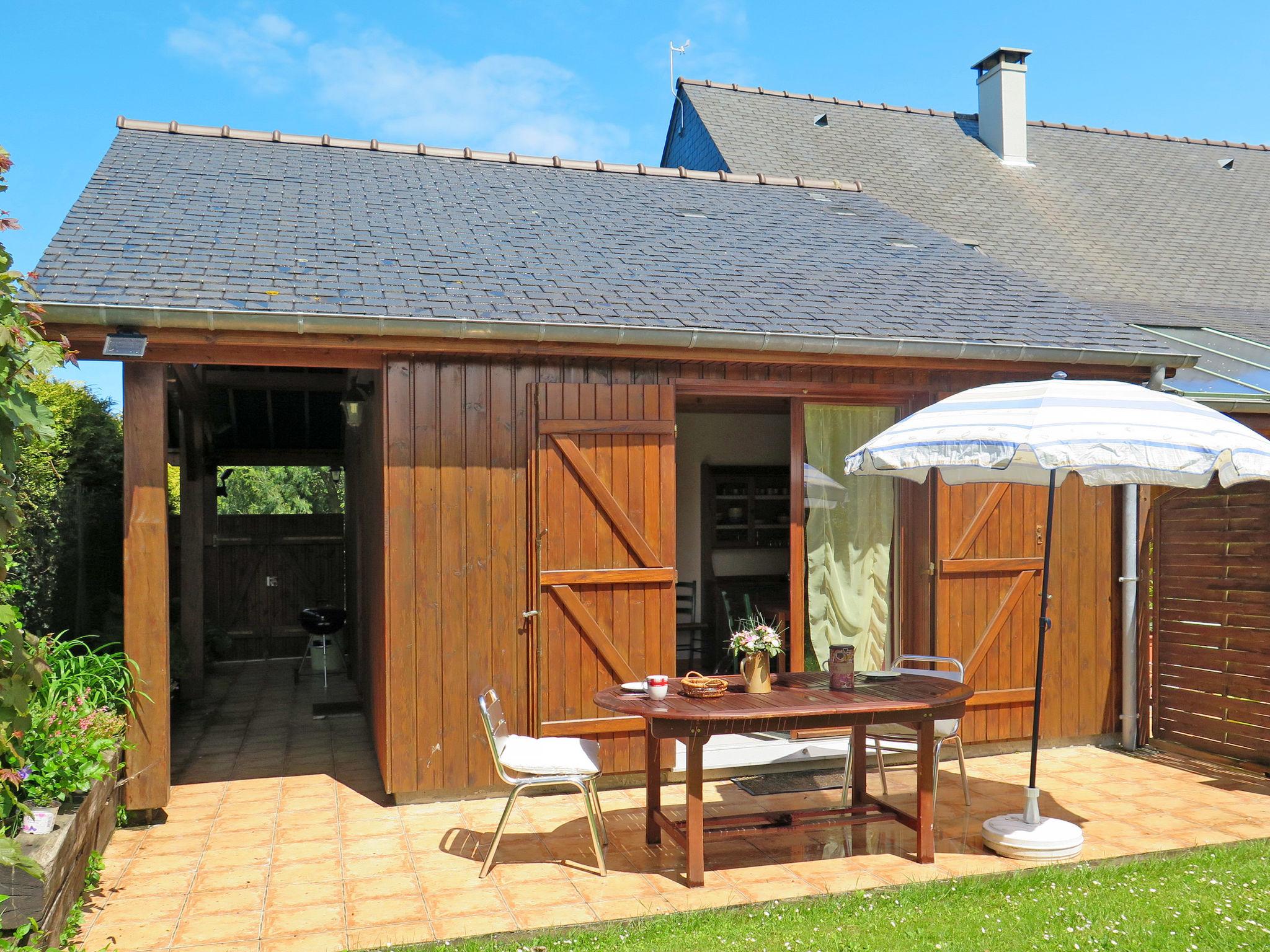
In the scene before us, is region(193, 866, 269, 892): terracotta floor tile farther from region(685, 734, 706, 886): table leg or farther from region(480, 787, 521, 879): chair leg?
region(685, 734, 706, 886): table leg

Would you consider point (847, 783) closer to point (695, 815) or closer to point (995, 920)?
point (695, 815)

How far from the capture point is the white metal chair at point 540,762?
13.1 ft

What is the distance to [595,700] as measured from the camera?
4.14 m

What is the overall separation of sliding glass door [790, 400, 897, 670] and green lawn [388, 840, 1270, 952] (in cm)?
222

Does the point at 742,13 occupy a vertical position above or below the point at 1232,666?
above

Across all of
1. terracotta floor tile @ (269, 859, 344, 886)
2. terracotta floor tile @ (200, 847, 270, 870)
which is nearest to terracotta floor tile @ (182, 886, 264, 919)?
terracotta floor tile @ (269, 859, 344, 886)

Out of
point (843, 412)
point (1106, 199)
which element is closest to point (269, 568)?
point (843, 412)

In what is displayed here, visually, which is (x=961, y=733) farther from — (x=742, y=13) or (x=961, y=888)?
(x=742, y=13)

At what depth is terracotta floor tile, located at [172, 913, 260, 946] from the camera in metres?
3.45

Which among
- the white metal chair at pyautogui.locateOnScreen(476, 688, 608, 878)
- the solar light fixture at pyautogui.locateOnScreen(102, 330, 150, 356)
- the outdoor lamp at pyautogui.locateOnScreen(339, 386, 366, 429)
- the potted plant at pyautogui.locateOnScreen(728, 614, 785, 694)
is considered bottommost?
the white metal chair at pyautogui.locateOnScreen(476, 688, 608, 878)

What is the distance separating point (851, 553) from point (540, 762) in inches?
112

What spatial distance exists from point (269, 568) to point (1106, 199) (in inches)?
457

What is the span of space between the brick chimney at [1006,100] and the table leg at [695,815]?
38.5 ft

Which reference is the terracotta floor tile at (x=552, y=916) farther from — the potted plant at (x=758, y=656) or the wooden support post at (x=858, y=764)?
the wooden support post at (x=858, y=764)
